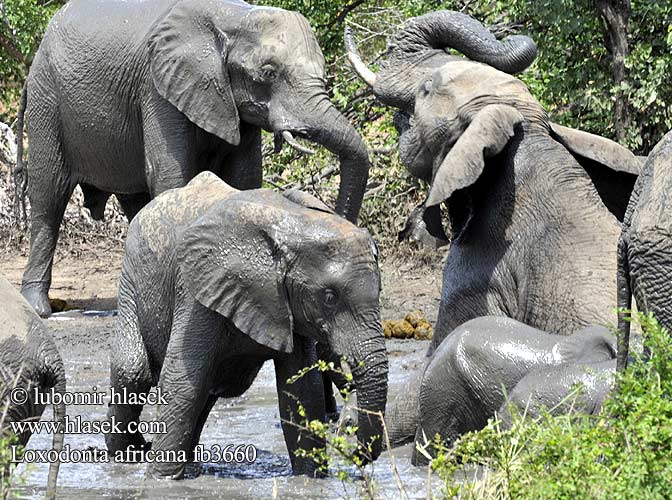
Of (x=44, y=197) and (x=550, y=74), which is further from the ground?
(x=550, y=74)

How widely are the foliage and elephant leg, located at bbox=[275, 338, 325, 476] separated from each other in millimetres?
1845

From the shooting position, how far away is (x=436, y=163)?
6672 millimetres

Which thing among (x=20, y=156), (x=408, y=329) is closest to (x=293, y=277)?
(x=408, y=329)

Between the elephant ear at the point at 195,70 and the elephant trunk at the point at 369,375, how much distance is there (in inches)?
91.9

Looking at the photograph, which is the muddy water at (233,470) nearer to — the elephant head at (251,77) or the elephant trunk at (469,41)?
the elephant head at (251,77)

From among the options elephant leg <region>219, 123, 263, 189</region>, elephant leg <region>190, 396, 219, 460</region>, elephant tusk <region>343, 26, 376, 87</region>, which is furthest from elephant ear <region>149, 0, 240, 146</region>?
elephant leg <region>190, 396, 219, 460</region>

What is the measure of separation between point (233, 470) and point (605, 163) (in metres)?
1.90

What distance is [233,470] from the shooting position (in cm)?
654

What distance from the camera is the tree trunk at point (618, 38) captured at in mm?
9555

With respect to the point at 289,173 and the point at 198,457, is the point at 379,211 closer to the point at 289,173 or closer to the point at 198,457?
the point at 289,173

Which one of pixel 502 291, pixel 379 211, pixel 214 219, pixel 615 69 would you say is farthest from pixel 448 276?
pixel 379 211

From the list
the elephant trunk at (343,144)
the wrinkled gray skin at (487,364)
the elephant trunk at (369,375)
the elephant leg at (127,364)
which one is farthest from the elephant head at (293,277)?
the elephant trunk at (343,144)

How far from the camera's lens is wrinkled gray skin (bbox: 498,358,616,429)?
16.7 ft

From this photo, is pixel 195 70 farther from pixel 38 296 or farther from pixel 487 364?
pixel 487 364
